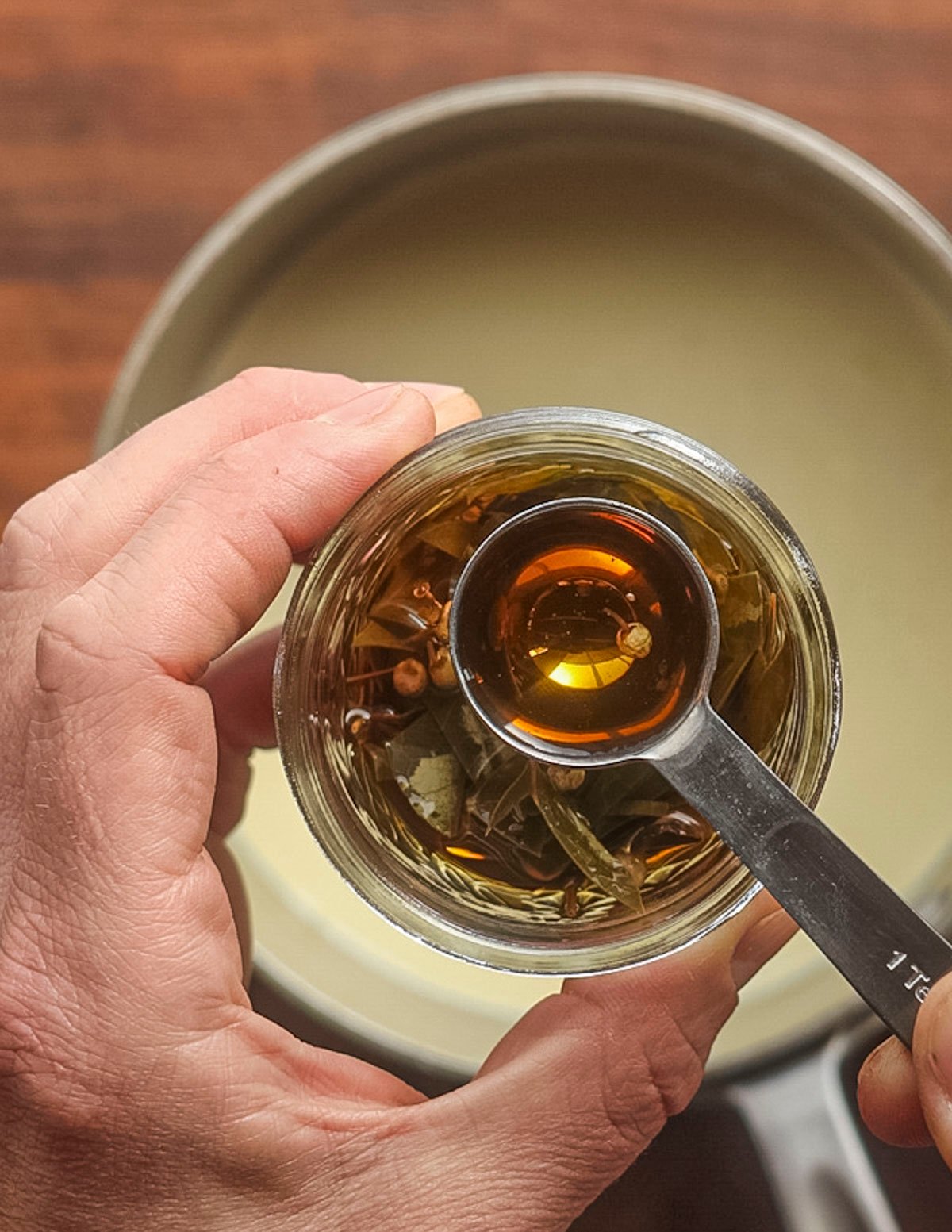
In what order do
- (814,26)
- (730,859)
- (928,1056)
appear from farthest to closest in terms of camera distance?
(814,26), (730,859), (928,1056)

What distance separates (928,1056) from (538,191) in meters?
0.55

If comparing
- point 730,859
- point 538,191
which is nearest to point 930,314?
point 538,191

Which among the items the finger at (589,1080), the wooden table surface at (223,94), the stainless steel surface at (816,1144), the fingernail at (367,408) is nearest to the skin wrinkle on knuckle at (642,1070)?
the finger at (589,1080)

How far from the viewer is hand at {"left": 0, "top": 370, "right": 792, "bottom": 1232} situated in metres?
0.57

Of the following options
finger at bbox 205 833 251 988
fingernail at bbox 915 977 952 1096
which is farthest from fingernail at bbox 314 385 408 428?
fingernail at bbox 915 977 952 1096

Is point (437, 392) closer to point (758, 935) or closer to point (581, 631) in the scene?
point (581, 631)

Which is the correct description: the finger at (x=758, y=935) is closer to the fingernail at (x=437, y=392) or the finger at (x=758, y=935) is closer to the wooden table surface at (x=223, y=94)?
the fingernail at (x=437, y=392)

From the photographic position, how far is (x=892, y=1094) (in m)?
0.58

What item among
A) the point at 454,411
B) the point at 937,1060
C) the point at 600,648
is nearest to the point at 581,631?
the point at 600,648

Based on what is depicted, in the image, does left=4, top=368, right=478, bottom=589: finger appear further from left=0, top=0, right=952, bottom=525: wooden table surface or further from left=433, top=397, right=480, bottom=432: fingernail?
left=0, top=0, right=952, bottom=525: wooden table surface

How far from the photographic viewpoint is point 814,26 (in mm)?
868

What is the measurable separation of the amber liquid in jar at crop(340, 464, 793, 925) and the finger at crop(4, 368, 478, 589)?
0.11 meters

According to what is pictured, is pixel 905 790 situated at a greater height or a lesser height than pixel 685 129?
lesser

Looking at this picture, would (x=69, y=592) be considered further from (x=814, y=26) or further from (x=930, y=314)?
(x=814, y=26)
